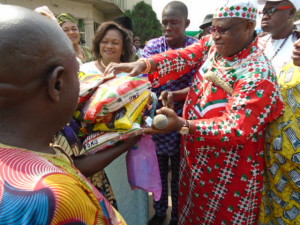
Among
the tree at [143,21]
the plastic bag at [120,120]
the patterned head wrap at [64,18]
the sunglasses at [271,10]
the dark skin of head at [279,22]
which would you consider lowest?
the tree at [143,21]

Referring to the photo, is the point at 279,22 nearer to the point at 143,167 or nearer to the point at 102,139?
the point at 143,167

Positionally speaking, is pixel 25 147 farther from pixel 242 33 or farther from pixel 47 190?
pixel 242 33

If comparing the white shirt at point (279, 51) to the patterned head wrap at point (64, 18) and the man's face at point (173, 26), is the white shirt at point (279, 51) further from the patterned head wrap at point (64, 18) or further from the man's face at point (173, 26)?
the patterned head wrap at point (64, 18)

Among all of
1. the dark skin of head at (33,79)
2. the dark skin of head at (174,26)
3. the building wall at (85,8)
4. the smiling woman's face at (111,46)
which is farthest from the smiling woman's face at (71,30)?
the building wall at (85,8)

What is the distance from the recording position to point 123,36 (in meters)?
2.48

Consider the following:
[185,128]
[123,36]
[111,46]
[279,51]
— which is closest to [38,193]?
[185,128]

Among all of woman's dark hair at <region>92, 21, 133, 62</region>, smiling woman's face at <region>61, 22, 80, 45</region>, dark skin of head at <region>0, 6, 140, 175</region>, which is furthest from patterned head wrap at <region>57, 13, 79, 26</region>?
dark skin of head at <region>0, 6, 140, 175</region>

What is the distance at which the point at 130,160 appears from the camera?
5.32 feet

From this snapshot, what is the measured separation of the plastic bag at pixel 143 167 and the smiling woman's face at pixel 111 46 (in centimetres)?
108

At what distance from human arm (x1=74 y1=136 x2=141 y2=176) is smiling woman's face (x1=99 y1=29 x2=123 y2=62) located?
1228mm

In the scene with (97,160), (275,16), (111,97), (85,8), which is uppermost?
(275,16)

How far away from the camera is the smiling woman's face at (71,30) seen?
346cm

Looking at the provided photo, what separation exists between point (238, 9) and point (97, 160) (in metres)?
1.28

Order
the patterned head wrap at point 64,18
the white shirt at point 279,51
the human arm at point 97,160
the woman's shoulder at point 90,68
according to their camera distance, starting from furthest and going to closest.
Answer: the patterned head wrap at point 64,18 → the white shirt at point 279,51 → the woman's shoulder at point 90,68 → the human arm at point 97,160
